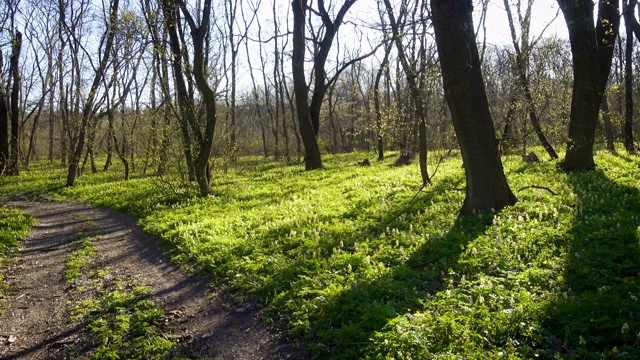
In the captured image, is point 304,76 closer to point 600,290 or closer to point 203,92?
point 203,92

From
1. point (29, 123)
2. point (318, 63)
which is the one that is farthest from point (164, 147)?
point (29, 123)

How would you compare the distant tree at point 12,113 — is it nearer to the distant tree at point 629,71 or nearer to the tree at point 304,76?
the tree at point 304,76

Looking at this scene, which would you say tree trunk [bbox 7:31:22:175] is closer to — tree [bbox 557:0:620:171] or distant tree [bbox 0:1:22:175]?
distant tree [bbox 0:1:22:175]

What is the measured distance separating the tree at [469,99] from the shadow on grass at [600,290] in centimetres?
156

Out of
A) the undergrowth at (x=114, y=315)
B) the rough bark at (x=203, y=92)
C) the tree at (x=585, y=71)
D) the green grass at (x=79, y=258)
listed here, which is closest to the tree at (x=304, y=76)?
the rough bark at (x=203, y=92)

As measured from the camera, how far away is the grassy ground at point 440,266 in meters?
4.29

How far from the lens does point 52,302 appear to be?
6594 millimetres

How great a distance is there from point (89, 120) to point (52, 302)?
674 inches

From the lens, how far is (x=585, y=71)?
11.7 metres

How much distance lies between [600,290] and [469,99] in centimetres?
424

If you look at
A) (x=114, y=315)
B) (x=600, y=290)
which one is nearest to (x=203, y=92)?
(x=114, y=315)

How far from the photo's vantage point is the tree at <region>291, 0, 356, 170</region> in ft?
68.3

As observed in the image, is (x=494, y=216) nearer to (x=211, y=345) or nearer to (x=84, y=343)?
(x=211, y=345)

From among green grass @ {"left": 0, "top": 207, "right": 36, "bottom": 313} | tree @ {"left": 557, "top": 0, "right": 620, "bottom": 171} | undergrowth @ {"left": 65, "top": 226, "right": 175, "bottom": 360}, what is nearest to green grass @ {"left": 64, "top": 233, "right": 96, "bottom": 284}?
undergrowth @ {"left": 65, "top": 226, "right": 175, "bottom": 360}
